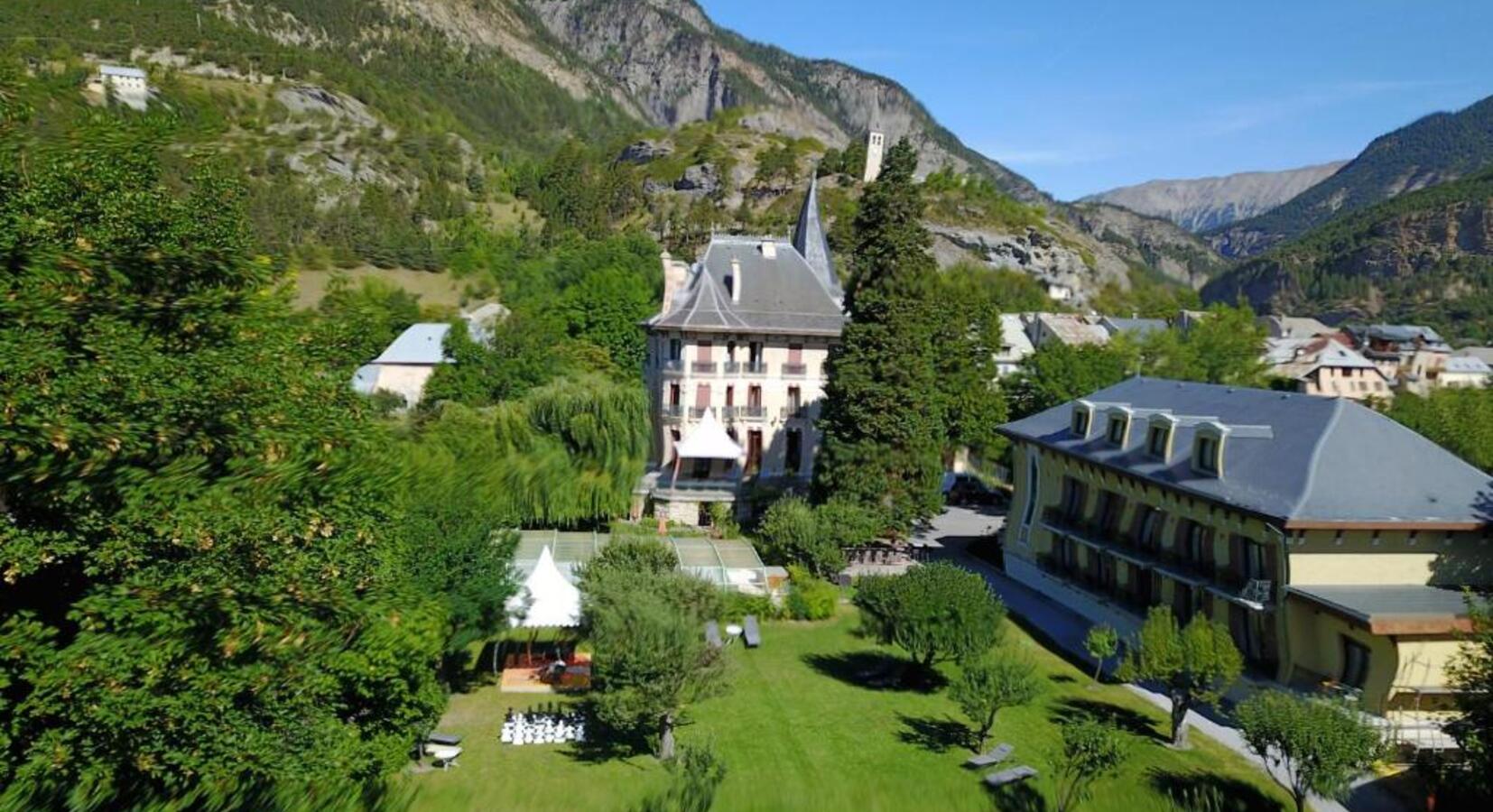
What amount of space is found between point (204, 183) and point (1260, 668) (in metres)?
23.3

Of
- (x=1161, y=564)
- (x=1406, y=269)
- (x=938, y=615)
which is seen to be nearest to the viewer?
(x=938, y=615)

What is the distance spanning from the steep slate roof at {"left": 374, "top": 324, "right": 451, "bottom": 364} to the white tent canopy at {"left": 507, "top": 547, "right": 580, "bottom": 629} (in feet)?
134

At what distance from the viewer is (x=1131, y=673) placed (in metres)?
19.3

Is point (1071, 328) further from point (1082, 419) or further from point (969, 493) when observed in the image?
point (1082, 419)

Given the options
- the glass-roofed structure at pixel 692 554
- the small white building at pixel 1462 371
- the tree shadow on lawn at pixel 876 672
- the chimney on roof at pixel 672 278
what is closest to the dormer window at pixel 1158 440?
the tree shadow on lawn at pixel 876 672

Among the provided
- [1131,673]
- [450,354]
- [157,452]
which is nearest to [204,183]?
[157,452]

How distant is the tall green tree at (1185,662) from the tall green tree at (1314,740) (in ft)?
6.79

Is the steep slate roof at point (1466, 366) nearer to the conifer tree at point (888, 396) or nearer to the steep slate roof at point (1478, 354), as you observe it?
the steep slate roof at point (1478, 354)

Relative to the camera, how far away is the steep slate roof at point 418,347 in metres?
60.4

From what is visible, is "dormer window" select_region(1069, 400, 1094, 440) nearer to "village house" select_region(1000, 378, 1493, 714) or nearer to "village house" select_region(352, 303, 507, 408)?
"village house" select_region(1000, 378, 1493, 714)

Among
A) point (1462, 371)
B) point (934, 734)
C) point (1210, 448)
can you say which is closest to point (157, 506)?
point (934, 734)

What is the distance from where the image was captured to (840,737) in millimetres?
18703

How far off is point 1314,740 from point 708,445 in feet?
82.8

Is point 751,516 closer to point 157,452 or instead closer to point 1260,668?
point 1260,668
